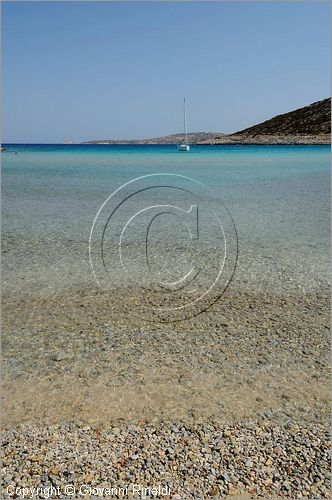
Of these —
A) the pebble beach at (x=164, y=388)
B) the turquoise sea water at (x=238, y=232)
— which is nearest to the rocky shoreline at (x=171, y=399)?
the pebble beach at (x=164, y=388)

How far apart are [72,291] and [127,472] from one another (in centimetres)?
392

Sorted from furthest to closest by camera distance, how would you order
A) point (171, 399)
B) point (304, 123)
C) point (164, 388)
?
point (304, 123) → point (164, 388) → point (171, 399)

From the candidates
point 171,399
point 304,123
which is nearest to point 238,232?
point 171,399

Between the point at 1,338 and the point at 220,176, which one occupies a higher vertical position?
the point at 220,176

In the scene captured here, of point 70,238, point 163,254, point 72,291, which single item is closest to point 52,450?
point 72,291

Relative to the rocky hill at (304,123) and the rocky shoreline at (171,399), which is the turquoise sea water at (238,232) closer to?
the rocky shoreline at (171,399)

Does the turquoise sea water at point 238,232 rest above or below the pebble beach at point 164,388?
above

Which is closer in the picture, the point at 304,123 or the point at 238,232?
the point at 238,232

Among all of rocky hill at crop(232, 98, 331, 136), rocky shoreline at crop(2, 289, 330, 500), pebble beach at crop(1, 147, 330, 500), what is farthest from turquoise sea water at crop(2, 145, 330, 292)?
rocky hill at crop(232, 98, 331, 136)

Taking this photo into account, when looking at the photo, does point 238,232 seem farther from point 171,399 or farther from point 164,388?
point 171,399

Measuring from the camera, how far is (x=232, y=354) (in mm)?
4863

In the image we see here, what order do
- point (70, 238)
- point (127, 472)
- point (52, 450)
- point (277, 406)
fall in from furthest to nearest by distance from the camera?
point (70, 238) < point (277, 406) < point (52, 450) < point (127, 472)

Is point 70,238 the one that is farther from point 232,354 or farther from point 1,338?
point 232,354

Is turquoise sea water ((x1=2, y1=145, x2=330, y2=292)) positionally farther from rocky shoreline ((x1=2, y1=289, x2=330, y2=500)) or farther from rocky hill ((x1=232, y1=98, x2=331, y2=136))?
rocky hill ((x1=232, y1=98, x2=331, y2=136))
